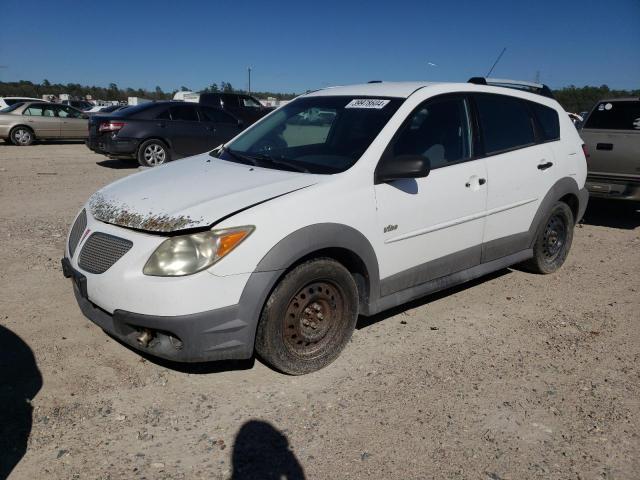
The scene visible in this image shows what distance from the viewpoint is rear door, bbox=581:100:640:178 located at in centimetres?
720

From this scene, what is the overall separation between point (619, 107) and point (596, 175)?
4.68ft

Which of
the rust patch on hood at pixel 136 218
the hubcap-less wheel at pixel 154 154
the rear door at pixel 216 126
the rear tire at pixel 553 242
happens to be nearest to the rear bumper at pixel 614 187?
the rear tire at pixel 553 242

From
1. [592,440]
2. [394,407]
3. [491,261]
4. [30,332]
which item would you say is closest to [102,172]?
[30,332]

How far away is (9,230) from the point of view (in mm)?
6242

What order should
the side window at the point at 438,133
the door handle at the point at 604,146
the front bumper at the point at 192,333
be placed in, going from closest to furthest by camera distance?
the front bumper at the point at 192,333, the side window at the point at 438,133, the door handle at the point at 604,146

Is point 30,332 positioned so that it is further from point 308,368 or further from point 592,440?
point 592,440

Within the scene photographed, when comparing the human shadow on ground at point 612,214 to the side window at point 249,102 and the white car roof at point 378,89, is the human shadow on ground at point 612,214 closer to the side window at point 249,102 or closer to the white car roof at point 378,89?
the white car roof at point 378,89

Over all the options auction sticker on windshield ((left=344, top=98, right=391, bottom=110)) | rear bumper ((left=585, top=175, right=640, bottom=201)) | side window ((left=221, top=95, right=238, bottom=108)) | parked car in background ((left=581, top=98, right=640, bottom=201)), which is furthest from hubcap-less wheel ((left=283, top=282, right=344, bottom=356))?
side window ((left=221, top=95, right=238, bottom=108))

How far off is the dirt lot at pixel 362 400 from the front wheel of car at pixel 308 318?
15 cm

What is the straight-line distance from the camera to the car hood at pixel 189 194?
2.93m

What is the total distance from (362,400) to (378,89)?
2.38 m

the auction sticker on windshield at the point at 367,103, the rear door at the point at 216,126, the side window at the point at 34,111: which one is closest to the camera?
the auction sticker on windshield at the point at 367,103

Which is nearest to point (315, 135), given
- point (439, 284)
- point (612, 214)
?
point (439, 284)

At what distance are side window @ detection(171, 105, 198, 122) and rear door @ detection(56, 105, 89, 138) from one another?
6887mm
